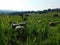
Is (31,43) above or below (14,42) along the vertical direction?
above

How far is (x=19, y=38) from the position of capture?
14.8m

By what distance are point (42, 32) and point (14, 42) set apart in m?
2.41

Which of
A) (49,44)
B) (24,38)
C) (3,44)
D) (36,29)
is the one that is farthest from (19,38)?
(3,44)

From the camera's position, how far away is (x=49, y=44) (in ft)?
38.8

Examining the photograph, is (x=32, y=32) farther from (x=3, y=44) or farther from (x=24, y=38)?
(x=3, y=44)

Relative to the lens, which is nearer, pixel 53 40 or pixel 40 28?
pixel 53 40

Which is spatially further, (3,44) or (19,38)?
(19,38)

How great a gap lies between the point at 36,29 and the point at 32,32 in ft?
1.55

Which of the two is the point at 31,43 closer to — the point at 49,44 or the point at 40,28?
the point at 49,44

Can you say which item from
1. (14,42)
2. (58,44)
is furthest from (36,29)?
(58,44)

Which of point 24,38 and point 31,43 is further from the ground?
point 31,43

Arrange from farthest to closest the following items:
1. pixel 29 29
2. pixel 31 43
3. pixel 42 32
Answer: pixel 29 29 → pixel 42 32 → pixel 31 43

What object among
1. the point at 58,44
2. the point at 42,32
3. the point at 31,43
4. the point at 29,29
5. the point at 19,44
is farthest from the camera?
the point at 29,29

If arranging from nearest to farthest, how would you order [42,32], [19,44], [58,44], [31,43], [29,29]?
1. [31,43]
2. [58,44]
3. [19,44]
4. [42,32]
5. [29,29]
